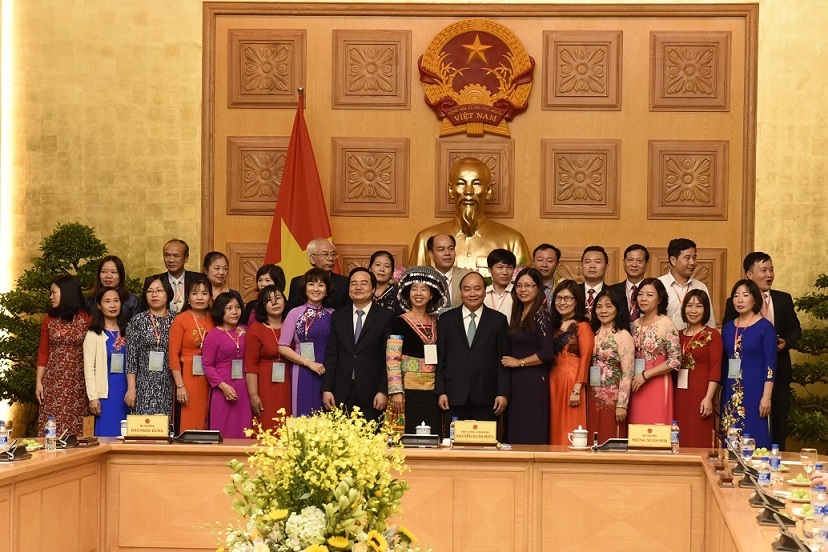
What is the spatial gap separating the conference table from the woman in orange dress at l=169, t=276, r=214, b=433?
1.28 metres

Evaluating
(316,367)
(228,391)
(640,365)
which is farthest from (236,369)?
(640,365)

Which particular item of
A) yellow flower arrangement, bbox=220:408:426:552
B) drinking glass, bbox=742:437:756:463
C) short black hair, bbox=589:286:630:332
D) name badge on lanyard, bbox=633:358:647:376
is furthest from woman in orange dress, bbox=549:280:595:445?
yellow flower arrangement, bbox=220:408:426:552

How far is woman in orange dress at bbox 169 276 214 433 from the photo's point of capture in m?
6.36

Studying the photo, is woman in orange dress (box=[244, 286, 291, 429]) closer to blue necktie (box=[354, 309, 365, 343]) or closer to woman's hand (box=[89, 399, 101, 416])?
blue necktie (box=[354, 309, 365, 343])

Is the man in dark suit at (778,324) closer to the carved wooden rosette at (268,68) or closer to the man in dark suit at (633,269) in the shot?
the man in dark suit at (633,269)

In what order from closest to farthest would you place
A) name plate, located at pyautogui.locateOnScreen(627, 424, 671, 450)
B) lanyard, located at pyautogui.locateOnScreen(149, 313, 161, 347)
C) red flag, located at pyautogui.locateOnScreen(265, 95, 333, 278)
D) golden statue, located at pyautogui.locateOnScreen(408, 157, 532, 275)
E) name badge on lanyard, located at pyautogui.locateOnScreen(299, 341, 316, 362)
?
1. name plate, located at pyautogui.locateOnScreen(627, 424, 671, 450)
2. name badge on lanyard, located at pyautogui.locateOnScreen(299, 341, 316, 362)
3. lanyard, located at pyautogui.locateOnScreen(149, 313, 161, 347)
4. golden statue, located at pyautogui.locateOnScreen(408, 157, 532, 275)
5. red flag, located at pyautogui.locateOnScreen(265, 95, 333, 278)

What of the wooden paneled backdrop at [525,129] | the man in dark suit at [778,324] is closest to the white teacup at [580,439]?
the man in dark suit at [778,324]

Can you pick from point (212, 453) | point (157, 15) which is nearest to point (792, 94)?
point (157, 15)

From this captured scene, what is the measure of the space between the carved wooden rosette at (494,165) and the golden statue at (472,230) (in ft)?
1.54

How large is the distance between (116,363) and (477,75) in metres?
3.33

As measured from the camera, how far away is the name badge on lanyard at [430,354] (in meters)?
6.11

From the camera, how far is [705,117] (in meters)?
8.21

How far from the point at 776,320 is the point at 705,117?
2.11m

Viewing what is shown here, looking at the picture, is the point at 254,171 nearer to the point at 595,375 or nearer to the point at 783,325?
the point at 595,375
